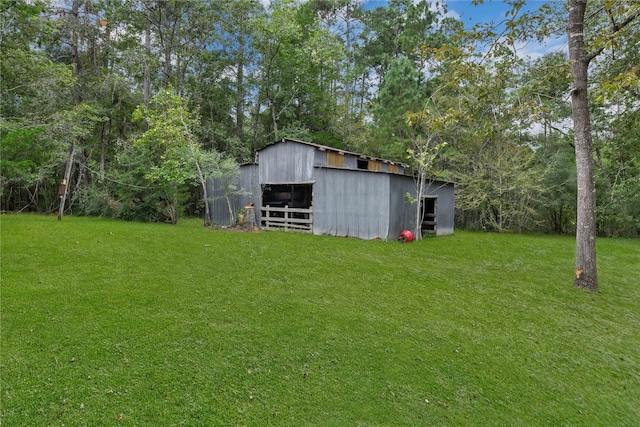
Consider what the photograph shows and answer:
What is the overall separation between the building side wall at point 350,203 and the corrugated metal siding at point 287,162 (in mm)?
520

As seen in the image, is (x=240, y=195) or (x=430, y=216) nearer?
(x=430, y=216)

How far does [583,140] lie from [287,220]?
829 centimetres

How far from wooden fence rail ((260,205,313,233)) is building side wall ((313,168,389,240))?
32 cm

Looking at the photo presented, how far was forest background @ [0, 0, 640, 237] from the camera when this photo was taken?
10.2 meters

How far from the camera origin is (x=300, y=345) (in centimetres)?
312

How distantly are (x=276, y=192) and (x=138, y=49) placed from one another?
31.6ft

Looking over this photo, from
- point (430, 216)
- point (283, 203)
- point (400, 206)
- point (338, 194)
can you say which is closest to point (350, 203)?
point (338, 194)

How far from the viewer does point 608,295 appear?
507 centimetres

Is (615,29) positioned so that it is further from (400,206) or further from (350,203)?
(350,203)

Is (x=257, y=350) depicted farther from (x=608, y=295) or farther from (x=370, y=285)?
(x=608, y=295)

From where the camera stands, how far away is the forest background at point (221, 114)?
10.2 m

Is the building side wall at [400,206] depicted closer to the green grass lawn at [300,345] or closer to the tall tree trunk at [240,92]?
the green grass lawn at [300,345]

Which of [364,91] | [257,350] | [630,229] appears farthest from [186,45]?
[630,229]

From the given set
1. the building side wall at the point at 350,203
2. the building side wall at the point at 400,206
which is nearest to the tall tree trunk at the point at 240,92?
the building side wall at the point at 350,203
